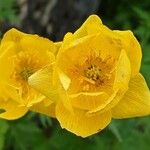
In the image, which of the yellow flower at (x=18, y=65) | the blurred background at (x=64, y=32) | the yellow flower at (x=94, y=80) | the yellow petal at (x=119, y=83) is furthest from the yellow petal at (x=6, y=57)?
the blurred background at (x=64, y=32)

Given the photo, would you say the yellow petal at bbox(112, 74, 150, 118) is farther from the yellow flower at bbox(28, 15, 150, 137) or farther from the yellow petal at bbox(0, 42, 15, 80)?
the yellow petal at bbox(0, 42, 15, 80)

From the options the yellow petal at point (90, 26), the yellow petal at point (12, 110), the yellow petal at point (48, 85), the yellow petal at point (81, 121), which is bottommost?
the yellow petal at point (12, 110)

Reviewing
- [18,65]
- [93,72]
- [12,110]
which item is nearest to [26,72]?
[18,65]

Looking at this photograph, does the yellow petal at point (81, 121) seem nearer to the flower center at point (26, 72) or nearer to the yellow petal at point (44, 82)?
the yellow petal at point (44, 82)

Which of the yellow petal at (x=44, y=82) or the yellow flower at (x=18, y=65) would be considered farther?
the yellow flower at (x=18, y=65)

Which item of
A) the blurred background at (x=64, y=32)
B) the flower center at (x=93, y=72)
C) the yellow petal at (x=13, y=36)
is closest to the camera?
the flower center at (x=93, y=72)

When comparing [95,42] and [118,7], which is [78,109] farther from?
[118,7]

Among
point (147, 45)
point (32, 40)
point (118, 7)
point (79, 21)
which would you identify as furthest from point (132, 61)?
point (118, 7)
